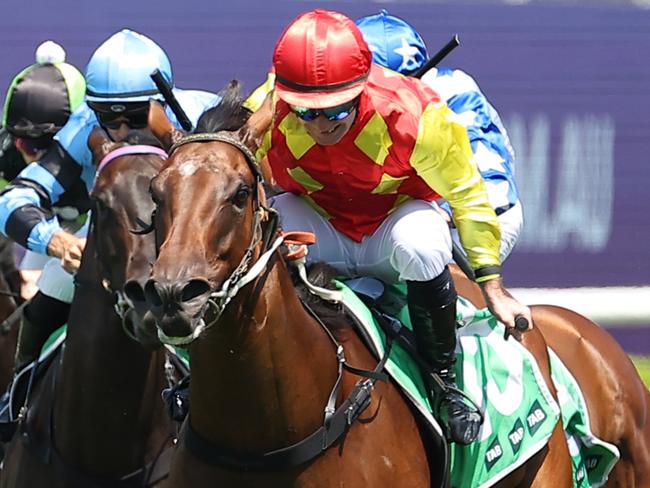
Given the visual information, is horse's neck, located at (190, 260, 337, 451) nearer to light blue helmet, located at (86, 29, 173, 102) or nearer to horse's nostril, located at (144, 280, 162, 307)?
horse's nostril, located at (144, 280, 162, 307)

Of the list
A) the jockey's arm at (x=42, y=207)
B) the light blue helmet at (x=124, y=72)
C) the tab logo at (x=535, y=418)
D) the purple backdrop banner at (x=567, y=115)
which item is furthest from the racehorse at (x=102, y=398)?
the purple backdrop banner at (x=567, y=115)

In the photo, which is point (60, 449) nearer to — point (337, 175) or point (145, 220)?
point (145, 220)

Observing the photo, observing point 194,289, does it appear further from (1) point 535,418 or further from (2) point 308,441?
(1) point 535,418

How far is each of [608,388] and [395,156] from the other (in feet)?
5.18

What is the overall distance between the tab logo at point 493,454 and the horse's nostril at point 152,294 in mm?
1521

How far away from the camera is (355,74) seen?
363 centimetres

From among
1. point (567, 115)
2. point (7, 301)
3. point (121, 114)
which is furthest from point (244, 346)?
point (567, 115)

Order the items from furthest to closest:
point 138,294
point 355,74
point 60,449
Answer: point 60,449, point 355,74, point 138,294

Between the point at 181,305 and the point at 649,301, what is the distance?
610cm

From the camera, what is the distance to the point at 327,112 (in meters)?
3.60

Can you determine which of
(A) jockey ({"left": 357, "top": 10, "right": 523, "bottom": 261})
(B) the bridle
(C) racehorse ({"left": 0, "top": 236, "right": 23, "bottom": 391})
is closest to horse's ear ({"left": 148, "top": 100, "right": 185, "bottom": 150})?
(B) the bridle

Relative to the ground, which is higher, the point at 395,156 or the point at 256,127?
the point at 256,127

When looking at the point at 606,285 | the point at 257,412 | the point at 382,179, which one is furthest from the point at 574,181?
the point at 257,412

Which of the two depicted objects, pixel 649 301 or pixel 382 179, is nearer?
pixel 382 179
